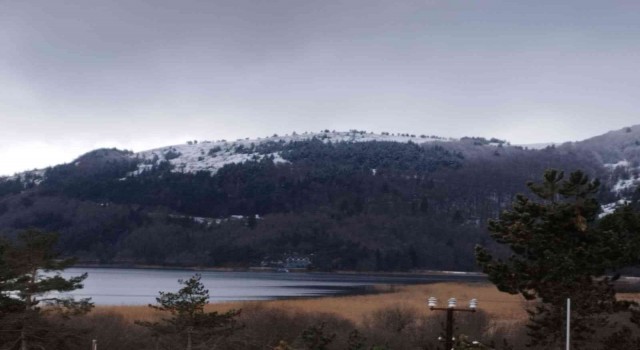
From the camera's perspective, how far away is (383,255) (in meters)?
160

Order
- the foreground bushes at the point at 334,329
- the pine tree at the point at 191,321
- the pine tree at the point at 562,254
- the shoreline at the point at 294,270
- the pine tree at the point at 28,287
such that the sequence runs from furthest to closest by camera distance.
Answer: the shoreline at the point at 294,270 → the foreground bushes at the point at 334,329 → the pine tree at the point at 28,287 → the pine tree at the point at 191,321 → the pine tree at the point at 562,254

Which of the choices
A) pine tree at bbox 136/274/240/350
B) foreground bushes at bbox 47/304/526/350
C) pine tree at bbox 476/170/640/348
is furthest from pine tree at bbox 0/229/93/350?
pine tree at bbox 476/170/640/348

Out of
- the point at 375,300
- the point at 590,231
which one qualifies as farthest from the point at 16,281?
the point at 375,300

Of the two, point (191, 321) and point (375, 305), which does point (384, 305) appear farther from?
point (191, 321)

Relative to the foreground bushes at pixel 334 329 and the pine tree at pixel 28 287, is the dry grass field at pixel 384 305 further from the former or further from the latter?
the pine tree at pixel 28 287

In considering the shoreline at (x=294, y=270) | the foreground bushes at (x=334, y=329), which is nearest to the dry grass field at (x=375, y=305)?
the foreground bushes at (x=334, y=329)

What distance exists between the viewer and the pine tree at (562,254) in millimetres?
19750

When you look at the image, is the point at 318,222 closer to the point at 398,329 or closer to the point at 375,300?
the point at 375,300

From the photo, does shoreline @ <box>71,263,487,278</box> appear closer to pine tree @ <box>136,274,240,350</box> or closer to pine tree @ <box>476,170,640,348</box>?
pine tree @ <box>136,274,240,350</box>

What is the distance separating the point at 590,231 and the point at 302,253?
480ft

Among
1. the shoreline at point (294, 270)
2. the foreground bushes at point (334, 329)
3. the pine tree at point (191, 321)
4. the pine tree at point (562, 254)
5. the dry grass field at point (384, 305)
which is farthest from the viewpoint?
the shoreline at point (294, 270)

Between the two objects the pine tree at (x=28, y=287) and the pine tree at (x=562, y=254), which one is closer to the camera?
the pine tree at (x=562, y=254)

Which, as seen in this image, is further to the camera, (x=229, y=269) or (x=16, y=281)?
(x=229, y=269)

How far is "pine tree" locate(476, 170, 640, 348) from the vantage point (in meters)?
19.8
